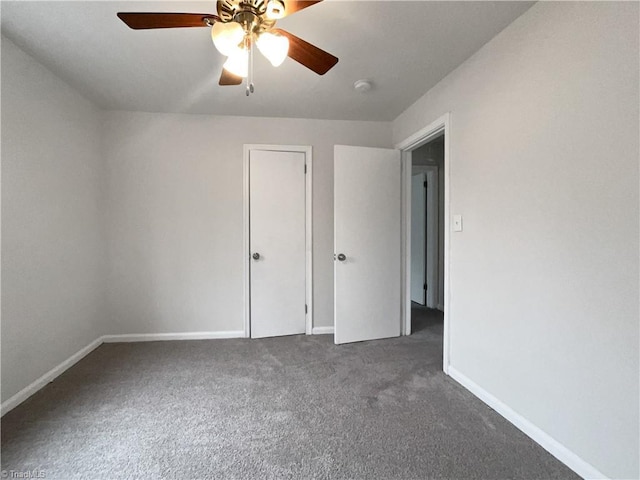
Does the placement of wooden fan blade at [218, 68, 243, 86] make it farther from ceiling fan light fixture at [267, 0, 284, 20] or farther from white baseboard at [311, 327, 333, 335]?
white baseboard at [311, 327, 333, 335]

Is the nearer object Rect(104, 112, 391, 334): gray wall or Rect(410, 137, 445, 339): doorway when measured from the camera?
Rect(104, 112, 391, 334): gray wall

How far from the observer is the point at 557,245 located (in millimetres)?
1526

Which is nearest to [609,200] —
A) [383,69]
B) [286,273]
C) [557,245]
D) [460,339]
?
[557,245]

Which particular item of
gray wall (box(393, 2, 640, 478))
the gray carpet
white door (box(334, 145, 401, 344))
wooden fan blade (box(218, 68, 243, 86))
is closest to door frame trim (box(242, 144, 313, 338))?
white door (box(334, 145, 401, 344))

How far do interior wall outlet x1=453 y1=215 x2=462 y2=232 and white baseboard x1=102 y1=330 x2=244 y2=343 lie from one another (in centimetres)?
235

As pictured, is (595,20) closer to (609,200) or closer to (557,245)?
(609,200)

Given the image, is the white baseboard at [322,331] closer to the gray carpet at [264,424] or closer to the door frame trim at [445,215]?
the gray carpet at [264,424]

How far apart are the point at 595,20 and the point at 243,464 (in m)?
2.60

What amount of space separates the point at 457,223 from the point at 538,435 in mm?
1343

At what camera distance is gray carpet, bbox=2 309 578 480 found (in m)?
1.46

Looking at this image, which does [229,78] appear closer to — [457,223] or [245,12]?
[245,12]

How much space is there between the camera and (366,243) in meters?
3.12

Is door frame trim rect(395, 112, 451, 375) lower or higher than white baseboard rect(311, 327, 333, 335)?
higher

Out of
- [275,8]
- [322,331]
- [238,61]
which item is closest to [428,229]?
[322,331]
